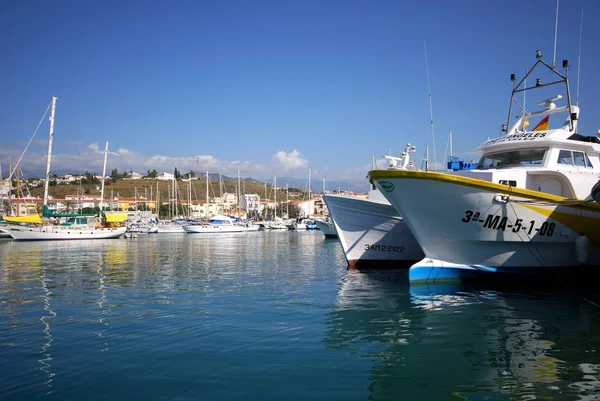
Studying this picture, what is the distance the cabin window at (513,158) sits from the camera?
52.8 feet

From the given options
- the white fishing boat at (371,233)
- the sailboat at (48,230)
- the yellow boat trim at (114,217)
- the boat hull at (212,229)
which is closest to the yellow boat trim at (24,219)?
the sailboat at (48,230)

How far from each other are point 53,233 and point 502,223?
173ft

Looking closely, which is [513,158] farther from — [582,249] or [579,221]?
[582,249]

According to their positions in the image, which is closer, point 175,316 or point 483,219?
point 175,316

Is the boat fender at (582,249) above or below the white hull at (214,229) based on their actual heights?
above

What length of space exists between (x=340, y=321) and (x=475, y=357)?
10.9ft

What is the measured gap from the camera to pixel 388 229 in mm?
19906

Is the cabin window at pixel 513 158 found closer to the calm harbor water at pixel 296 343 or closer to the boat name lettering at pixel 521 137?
the boat name lettering at pixel 521 137

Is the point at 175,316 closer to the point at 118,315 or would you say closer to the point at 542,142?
the point at 118,315

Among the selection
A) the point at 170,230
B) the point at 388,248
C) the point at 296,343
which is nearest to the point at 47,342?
the point at 296,343

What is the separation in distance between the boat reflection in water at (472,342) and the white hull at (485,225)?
111cm

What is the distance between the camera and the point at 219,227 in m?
79.3

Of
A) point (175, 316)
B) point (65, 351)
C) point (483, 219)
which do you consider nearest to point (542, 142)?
point (483, 219)

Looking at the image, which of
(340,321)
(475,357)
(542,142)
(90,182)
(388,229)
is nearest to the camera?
(475,357)
